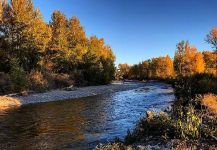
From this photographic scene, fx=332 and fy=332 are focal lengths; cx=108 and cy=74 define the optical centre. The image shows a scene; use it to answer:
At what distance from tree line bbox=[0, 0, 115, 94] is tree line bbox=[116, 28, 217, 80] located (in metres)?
23.2

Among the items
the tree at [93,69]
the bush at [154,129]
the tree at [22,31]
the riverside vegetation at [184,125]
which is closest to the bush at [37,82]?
the tree at [22,31]

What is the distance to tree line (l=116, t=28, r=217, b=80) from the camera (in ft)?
264

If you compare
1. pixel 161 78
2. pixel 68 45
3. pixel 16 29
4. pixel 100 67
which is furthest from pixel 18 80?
pixel 161 78

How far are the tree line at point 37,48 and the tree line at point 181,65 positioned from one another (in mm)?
23208

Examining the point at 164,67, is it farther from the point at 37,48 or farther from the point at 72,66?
the point at 37,48

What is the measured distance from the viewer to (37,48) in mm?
66438

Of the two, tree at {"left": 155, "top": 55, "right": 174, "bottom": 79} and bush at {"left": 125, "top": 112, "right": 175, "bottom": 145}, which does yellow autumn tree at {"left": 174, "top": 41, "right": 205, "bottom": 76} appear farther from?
bush at {"left": 125, "top": 112, "right": 175, "bottom": 145}

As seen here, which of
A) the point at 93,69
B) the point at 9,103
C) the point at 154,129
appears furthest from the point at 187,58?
the point at 154,129

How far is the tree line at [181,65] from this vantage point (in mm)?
80419

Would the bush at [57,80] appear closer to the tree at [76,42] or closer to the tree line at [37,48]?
the tree line at [37,48]

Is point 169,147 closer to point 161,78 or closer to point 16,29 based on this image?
point 16,29

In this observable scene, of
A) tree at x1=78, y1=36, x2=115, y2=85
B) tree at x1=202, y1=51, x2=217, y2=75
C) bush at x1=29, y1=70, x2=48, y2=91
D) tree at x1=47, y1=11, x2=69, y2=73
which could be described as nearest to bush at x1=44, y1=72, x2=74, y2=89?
bush at x1=29, y1=70, x2=48, y2=91

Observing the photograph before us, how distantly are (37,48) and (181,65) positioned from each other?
1409 inches

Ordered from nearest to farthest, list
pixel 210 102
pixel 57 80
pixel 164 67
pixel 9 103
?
pixel 210 102 < pixel 9 103 < pixel 57 80 < pixel 164 67
